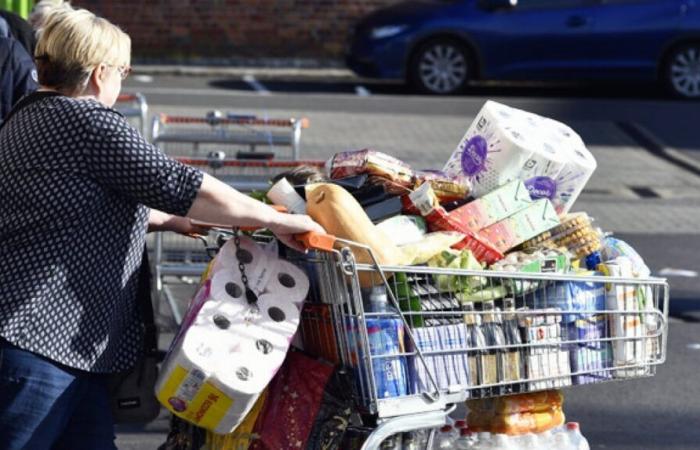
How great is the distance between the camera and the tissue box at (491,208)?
4270 millimetres

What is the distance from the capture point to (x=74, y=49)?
3.76 m

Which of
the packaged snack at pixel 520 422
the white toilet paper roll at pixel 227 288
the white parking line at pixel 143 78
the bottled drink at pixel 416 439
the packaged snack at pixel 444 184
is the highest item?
Answer: the packaged snack at pixel 444 184

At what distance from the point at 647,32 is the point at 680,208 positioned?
6.14 meters

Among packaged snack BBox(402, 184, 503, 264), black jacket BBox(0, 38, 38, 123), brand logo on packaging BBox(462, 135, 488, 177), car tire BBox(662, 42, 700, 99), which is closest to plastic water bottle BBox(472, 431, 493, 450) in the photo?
packaged snack BBox(402, 184, 503, 264)

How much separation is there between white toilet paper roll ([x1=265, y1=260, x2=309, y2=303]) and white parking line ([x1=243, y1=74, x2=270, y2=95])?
556 inches

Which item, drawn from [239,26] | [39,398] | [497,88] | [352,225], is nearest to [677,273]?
[352,225]

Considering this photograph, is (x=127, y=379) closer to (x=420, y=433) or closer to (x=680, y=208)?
(x=420, y=433)

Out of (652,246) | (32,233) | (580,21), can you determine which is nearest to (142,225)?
(32,233)

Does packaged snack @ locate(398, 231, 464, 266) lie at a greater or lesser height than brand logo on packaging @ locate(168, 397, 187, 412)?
greater

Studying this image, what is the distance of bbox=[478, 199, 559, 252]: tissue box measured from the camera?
4.26 meters

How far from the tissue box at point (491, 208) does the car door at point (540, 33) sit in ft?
43.3

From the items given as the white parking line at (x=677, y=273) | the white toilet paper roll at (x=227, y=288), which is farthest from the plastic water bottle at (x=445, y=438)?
the white parking line at (x=677, y=273)

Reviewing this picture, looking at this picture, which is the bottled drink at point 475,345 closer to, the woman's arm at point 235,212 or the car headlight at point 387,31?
the woman's arm at point 235,212

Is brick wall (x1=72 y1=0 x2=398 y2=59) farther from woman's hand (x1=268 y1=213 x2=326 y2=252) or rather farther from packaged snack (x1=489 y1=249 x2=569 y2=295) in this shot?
woman's hand (x1=268 y1=213 x2=326 y2=252)
